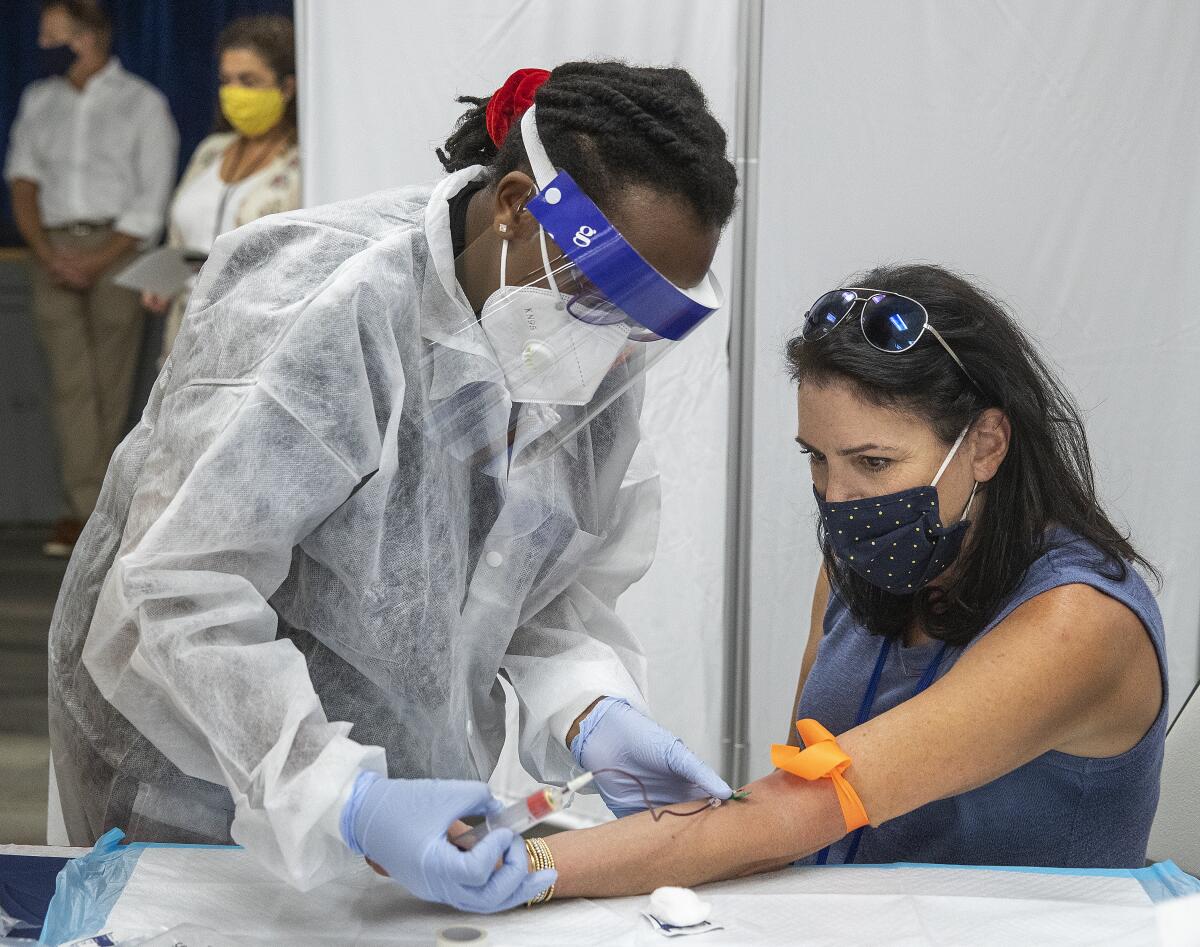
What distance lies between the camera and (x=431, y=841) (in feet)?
3.52

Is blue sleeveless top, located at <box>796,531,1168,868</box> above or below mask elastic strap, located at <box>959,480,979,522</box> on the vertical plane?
below

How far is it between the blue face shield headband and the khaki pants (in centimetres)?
405

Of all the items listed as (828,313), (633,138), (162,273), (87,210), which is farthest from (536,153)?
(87,210)

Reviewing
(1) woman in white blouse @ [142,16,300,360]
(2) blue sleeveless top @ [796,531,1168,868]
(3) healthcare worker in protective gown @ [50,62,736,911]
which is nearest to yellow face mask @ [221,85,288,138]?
(1) woman in white blouse @ [142,16,300,360]

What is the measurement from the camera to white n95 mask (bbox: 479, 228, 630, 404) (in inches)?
49.0

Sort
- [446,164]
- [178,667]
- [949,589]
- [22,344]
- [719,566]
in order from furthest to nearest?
[22,344]
[719,566]
[949,589]
[446,164]
[178,667]

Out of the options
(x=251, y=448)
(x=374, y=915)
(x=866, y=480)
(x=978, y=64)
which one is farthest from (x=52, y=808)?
(x=978, y=64)

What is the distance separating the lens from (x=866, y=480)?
1.53 meters

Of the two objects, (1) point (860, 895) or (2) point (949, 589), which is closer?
(1) point (860, 895)

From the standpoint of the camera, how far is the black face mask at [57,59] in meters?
5.23

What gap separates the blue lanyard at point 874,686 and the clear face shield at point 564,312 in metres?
0.56

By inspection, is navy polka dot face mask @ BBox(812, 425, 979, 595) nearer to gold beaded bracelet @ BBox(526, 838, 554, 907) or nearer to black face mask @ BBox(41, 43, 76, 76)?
gold beaded bracelet @ BBox(526, 838, 554, 907)

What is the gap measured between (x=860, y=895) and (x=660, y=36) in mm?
1787

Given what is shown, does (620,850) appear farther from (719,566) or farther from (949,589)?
(719,566)
